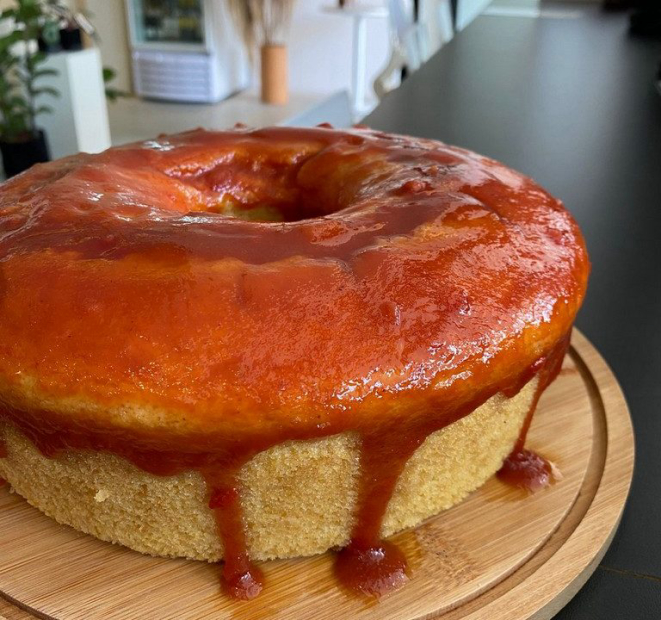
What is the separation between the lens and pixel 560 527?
0.84 metres

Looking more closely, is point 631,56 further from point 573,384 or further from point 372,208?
point 372,208

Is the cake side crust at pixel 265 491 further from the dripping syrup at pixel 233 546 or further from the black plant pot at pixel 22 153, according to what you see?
the black plant pot at pixel 22 153

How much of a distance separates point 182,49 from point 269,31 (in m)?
0.81

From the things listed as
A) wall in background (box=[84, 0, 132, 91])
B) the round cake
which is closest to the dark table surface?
the round cake

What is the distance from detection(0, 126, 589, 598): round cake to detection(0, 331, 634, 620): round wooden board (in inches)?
0.9

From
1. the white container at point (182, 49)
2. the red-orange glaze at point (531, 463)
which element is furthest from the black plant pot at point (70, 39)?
the red-orange glaze at point (531, 463)

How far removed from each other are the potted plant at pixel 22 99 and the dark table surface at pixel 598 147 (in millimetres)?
2283

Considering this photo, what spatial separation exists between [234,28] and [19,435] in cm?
638

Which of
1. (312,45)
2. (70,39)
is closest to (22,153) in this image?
(70,39)

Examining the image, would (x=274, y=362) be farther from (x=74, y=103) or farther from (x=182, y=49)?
(x=182, y=49)

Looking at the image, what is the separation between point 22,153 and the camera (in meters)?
3.89

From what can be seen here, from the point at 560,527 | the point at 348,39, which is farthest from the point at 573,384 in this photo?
the point at 348,39

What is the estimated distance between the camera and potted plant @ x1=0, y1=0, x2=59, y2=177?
3.73m

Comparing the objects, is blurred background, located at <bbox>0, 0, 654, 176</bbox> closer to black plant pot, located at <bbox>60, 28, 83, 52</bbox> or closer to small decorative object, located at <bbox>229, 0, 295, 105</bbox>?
small decorative object, located at <bbox>229, 0, 295, 105</bbox>
